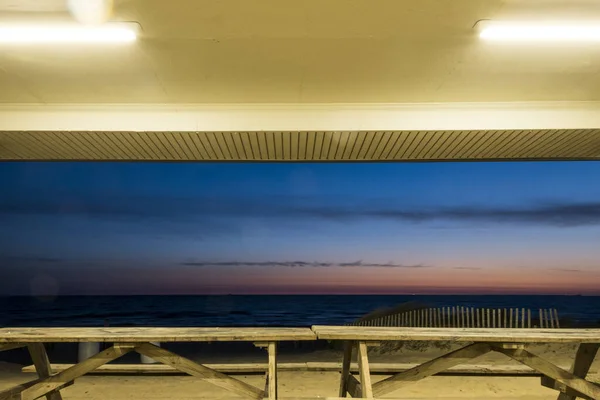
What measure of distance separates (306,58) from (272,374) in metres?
2.10

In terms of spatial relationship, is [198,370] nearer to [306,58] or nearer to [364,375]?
[364,375]

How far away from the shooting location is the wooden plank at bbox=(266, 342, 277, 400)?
2.52m

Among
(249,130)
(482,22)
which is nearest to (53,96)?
(249,130)

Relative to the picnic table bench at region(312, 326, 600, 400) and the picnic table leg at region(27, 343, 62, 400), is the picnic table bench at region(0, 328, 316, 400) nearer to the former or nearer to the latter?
the picnic table leg at region(27, 343, 62, 400)

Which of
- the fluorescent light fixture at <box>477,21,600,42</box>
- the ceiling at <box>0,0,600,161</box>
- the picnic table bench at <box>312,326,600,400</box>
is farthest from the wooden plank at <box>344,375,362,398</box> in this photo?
the fluorescent light fixture at <box>477,21,600,42</box>

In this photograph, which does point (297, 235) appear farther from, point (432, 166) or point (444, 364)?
point (444, 364)

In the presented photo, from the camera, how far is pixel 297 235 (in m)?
38.2

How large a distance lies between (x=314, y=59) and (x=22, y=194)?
4429 centimetres

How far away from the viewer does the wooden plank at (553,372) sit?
2.67m

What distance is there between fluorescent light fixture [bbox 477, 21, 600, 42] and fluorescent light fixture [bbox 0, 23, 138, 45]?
7.14ft

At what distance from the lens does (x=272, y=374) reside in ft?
8.57

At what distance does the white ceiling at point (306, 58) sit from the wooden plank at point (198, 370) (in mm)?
1954

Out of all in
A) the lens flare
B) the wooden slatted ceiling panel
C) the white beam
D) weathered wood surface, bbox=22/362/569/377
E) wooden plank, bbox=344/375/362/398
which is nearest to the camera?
the lens flare

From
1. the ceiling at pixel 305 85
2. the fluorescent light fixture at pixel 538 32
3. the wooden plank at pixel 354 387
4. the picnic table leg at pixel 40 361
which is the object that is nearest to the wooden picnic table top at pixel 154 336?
the picnic table leg at pixel 40 361
